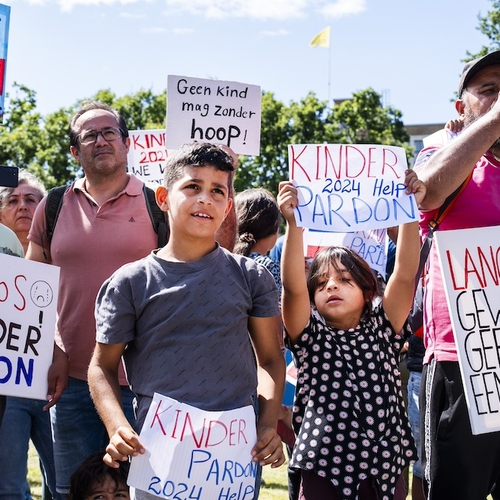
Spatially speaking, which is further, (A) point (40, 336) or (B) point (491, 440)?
(A) point (40, 336)

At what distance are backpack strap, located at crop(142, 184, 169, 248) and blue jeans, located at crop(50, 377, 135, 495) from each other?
74cm

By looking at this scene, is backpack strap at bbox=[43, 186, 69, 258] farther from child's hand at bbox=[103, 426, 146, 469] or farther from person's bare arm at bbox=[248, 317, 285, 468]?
child's hand at bbox=[103, 426, 146, 469]

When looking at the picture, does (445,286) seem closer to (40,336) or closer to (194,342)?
(194,342)

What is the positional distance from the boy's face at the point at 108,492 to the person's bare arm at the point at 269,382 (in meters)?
0.92

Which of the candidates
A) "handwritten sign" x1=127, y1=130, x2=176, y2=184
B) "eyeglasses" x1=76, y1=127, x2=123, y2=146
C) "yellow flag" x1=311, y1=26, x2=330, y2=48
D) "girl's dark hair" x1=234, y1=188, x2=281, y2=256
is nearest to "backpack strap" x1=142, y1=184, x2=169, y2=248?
"eyeglasses" x1=76, y1=127, x2=123, y2=146

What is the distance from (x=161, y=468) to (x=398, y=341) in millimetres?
1205

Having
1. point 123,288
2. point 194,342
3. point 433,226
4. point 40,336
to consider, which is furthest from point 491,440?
point 40,336

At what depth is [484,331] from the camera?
306 cm

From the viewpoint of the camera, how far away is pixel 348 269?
3459mm

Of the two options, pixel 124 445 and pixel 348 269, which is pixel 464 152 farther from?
pixel 124 445

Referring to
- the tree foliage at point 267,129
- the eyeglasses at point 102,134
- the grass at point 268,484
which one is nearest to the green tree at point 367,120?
the tree foliage at point 267,129

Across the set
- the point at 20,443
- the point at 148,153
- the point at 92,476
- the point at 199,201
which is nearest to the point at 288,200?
the point at 199,201

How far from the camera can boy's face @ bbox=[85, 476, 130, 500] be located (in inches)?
137

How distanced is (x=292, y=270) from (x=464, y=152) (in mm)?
776
